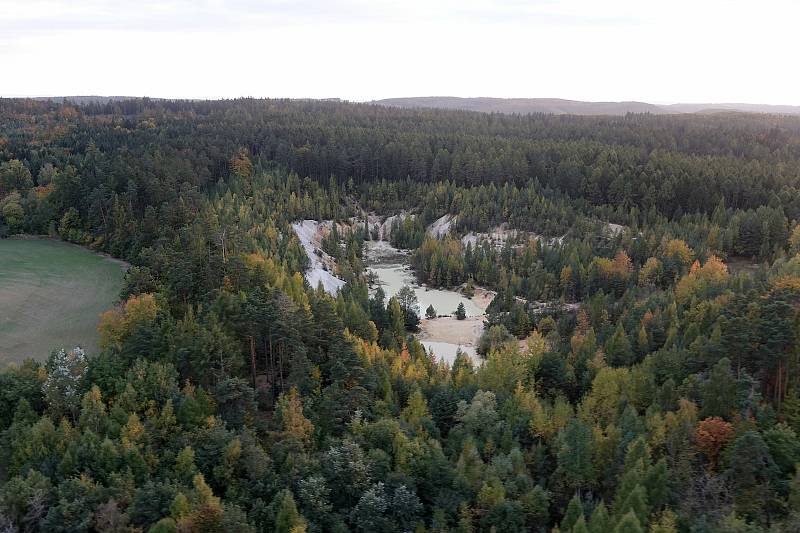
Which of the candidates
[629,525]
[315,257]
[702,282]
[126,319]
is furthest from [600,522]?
[315,257]

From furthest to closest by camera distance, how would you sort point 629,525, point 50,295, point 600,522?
1. point 50,295
2. point 600,522
3. point 629,525

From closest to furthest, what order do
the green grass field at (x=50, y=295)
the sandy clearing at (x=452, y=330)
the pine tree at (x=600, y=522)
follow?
the pine tree at (x=600, y=522) < the green grass field at (x=50, y=295) < the sandy clearing at (x=452, y=330)

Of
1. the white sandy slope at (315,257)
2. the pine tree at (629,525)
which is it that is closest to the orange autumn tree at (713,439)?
the pine tree at (629,525)

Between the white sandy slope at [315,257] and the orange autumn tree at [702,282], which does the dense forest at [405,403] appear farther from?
the white sandy slope at [315,257]

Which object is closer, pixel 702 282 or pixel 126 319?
pixel 126 319

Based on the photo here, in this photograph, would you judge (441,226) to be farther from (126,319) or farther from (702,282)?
(126,319)
